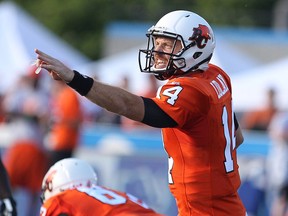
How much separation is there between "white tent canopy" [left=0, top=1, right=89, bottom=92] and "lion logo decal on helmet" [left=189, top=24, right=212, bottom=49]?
36.8ft

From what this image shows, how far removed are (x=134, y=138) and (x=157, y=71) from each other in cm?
631

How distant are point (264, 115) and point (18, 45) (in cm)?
604

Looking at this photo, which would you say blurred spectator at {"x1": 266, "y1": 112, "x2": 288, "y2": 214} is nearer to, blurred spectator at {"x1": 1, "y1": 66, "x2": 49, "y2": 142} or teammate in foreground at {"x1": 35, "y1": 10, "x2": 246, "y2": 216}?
blurred spectator at {"x1": 1, "y1": 66, "x2": 49, "y2": 142}

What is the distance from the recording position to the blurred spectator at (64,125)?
1097 centimetres

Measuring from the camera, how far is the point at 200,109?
5121 mm

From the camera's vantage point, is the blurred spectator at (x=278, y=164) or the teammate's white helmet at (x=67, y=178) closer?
the teammate's white helmet at (x=67, y=178)

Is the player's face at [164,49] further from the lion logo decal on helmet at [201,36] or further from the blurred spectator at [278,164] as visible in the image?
the blurred spectator at [278,164]

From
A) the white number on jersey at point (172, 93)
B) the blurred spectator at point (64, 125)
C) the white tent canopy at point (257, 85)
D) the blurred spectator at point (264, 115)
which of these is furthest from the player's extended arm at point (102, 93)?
the white tent canopy at point (257, 85)

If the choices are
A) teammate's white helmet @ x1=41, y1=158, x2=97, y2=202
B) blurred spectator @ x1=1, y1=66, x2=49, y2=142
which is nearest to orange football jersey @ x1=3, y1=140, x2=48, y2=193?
blurred spectator @ x1=1, y1=66, x2=49, y2=142

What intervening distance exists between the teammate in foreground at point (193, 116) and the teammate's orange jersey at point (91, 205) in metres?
0.65

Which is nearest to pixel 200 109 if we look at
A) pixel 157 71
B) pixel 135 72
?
pixel 157 71

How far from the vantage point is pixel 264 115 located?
1262 centimetres

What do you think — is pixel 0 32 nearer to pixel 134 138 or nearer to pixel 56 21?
pixel 134 138

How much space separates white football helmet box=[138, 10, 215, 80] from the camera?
5.29 m
